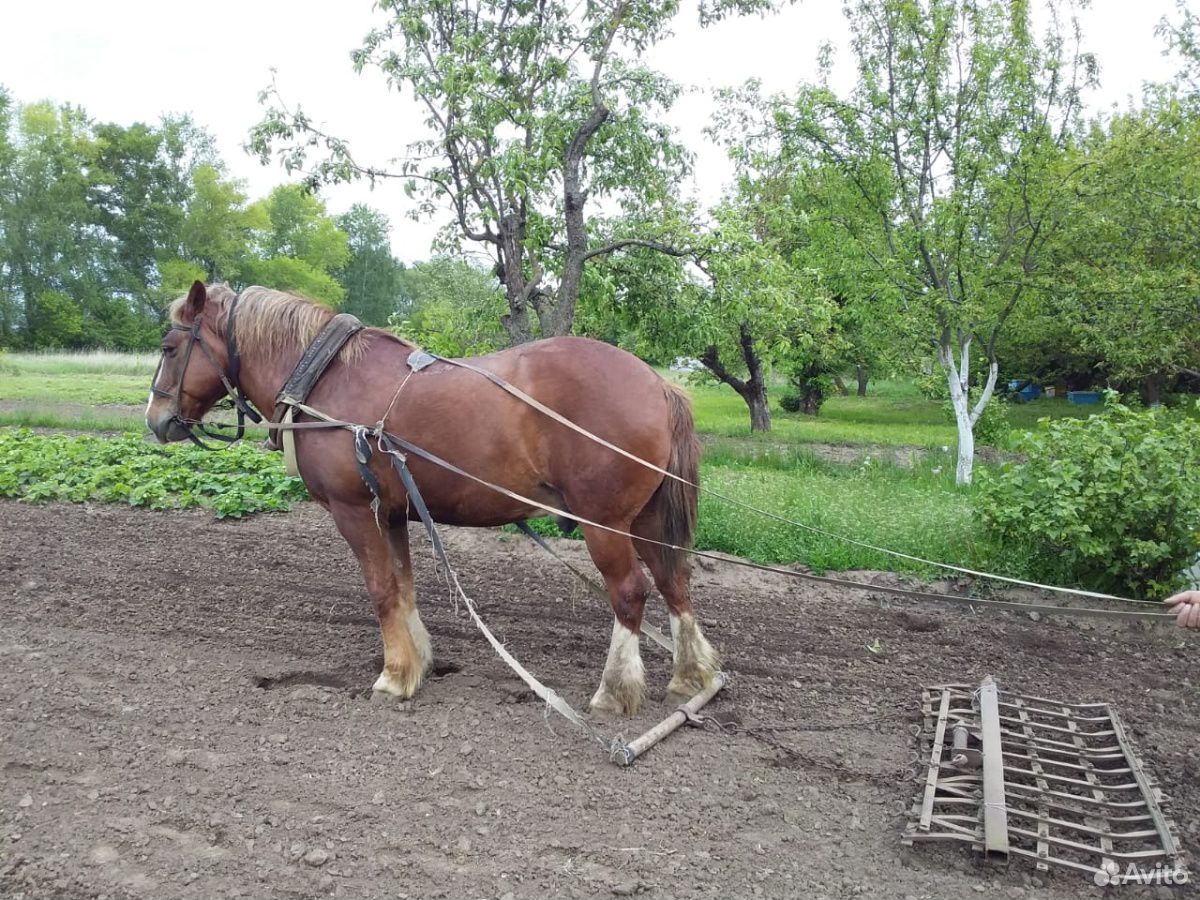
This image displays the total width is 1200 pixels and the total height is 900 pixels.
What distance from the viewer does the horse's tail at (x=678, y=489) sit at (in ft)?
14.5

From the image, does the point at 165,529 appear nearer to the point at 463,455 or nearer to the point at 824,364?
the point at 463,455

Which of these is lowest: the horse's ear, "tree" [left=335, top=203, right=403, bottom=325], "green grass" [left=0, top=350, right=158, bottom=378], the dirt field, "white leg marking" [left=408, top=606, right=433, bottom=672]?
the dirt field

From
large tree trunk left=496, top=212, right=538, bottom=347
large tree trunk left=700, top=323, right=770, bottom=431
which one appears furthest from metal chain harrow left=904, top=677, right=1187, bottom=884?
large tree trunk left=700, top=323, right=770, bottom=431

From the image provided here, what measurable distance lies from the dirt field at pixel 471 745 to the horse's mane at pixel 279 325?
1.88 metres

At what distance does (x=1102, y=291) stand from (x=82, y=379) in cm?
2840

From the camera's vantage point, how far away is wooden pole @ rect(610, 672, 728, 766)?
3670 millimetres

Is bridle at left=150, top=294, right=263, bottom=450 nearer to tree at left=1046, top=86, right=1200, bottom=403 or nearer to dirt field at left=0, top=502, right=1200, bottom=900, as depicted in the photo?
dirt field at left=0, top=502, right=1200, bottom=900

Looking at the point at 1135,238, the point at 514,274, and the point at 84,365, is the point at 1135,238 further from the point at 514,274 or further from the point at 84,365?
the point at 84,365

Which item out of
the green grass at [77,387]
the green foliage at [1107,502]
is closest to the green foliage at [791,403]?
the green grass at [77,387]

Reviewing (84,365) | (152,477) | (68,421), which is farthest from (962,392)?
(84,365)

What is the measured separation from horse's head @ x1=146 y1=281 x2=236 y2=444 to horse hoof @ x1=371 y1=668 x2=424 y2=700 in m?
1.85

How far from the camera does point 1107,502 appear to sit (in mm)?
5730

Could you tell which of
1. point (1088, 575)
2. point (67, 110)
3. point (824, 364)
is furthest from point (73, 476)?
point (67, 110)

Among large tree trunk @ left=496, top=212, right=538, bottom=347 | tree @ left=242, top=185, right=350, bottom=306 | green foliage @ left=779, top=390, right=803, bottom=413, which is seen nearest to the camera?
large tree trunk @ left=496, top=212, right=538, bottom=347
